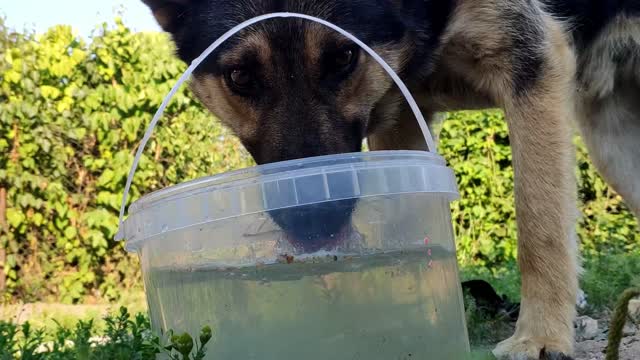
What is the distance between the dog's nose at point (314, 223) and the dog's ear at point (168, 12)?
1463 mm

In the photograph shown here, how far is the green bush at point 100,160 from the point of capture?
702 centimetres

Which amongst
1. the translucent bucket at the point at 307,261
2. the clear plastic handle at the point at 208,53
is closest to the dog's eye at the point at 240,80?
the clear plastic handle at the point at 208,53

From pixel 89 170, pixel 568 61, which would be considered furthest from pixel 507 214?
pixel 568 61

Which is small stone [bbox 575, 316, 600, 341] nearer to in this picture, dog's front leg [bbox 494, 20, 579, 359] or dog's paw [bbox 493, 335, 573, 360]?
dog's front leg [bbox 494, 20, 579, 359]

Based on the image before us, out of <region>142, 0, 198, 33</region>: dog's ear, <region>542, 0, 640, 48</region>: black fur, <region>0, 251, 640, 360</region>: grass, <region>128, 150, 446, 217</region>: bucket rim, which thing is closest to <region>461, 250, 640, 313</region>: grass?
<region>0, 251, 640, 360</region>: grass

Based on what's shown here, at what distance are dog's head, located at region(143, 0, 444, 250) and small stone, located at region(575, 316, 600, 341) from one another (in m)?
1.20

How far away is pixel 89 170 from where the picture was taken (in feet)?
23.8

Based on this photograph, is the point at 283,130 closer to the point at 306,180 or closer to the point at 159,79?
the point at 306,180

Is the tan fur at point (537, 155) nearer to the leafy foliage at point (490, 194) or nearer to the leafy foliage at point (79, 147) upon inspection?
the leafy foliage at point (490, 194)

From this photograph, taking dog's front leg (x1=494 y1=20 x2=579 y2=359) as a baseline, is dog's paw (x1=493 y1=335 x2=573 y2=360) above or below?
below

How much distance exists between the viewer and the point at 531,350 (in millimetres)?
2465

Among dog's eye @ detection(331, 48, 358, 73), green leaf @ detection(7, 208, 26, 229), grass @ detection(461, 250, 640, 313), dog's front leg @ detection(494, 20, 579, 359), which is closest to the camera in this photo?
dog's eye @ detection(331, 48, 358, 73)

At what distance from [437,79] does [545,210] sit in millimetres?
818

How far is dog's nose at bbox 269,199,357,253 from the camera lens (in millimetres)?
1682
